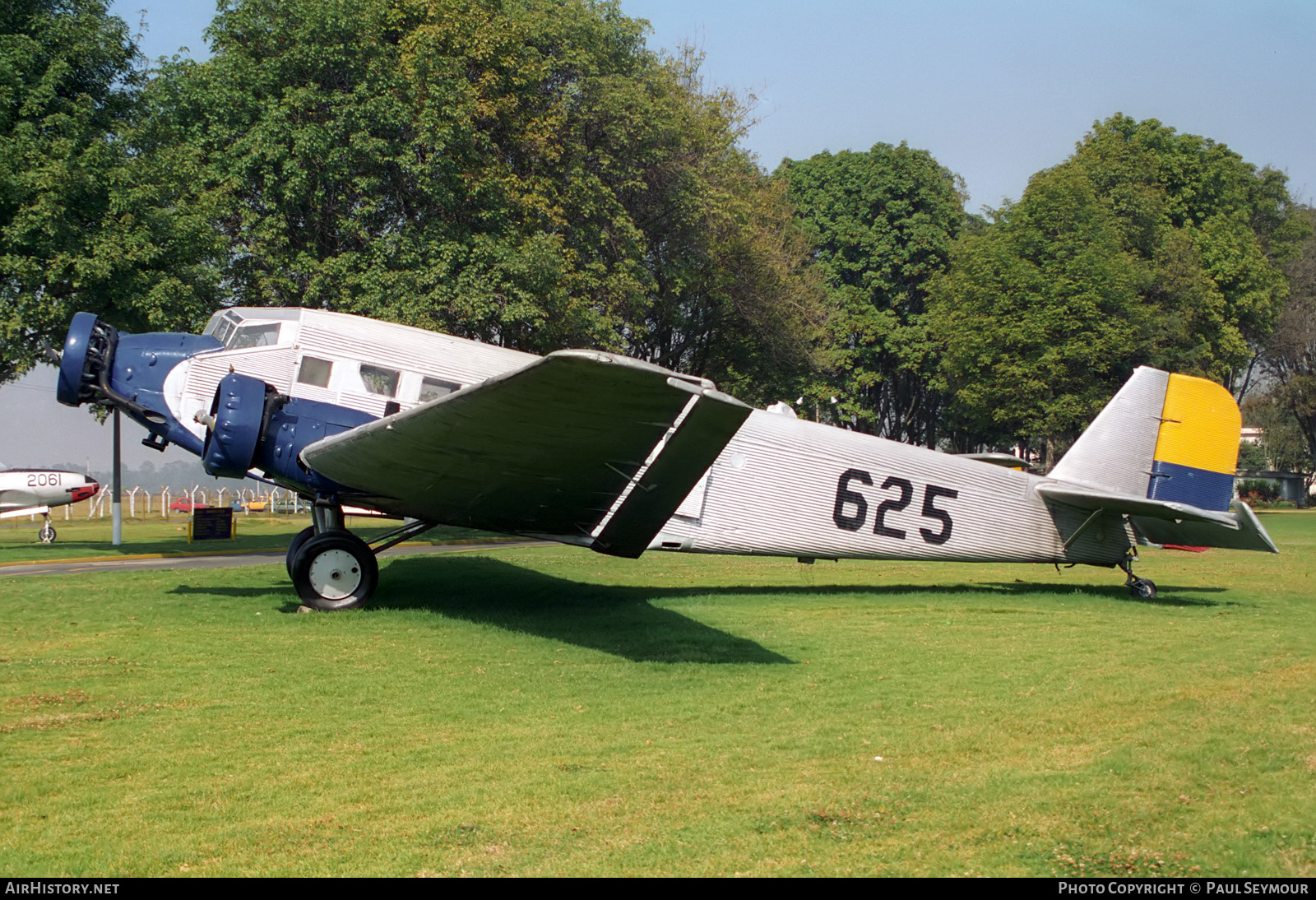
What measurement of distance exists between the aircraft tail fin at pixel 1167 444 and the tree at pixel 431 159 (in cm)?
1285

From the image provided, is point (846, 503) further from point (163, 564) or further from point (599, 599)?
point (163, 564)

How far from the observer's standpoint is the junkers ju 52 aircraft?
8.16 m

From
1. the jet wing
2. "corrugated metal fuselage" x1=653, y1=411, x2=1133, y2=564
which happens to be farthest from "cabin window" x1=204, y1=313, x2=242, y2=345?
"corrugated metal fuselage" x1=653, y1=411, x2=1133, y2=564

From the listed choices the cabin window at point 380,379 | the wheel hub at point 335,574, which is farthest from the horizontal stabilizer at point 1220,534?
the wheel hub at point 335,574

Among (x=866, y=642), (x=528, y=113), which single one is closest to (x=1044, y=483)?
(x=866, y=642)

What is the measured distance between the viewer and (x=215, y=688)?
7.49 meters

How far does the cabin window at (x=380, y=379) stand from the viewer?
444 inches

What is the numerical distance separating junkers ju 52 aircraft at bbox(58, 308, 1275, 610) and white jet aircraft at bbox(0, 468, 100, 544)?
18521 millimetres

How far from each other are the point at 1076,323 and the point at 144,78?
34.5 m

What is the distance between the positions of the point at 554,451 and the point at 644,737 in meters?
2.94

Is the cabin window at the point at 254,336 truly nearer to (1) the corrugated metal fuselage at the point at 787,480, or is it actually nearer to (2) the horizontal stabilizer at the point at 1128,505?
(1) the corrugated metal fuselage at the point at 787,480

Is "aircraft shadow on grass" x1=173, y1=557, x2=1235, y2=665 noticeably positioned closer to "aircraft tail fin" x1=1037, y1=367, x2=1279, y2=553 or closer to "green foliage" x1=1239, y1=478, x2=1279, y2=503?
"aircraft tail fin" x1=1037, y1=367, x2=1279, y2=553

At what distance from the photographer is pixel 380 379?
11312mm
